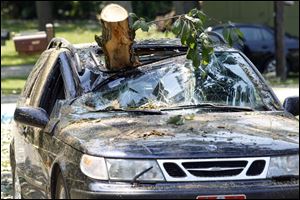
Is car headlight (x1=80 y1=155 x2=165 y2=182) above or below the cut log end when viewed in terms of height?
below

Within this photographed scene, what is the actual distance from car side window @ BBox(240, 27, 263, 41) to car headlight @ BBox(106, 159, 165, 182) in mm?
19065

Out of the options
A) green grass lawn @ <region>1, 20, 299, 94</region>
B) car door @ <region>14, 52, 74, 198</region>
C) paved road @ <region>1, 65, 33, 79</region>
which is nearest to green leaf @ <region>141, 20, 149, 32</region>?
car door @ <region>14, 52, 74, 198</region>

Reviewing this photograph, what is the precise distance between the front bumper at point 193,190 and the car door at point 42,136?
3.32 feet

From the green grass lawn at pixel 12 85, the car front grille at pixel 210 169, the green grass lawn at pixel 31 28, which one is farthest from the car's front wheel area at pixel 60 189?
the green grass lawn at pixel 12 85

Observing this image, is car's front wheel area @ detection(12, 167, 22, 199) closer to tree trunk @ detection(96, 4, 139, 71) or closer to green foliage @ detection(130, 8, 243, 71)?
tree trunk @ detection(96, 4, 139, 71)

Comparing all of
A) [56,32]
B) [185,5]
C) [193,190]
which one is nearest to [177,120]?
[193,190]

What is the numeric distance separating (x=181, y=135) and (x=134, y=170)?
0.44 m

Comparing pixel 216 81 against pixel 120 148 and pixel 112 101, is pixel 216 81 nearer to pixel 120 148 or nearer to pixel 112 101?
pixel 112 101

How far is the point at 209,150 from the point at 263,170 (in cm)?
34

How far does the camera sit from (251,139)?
16.9ft

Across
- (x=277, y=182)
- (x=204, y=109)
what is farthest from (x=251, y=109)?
(x=277, y=182)

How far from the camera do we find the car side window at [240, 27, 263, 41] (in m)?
23.8

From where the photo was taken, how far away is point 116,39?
6828mm

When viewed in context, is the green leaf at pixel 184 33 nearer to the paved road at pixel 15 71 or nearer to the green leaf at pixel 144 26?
the green leaf at pixel 144 26
